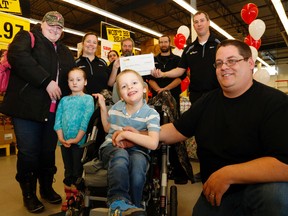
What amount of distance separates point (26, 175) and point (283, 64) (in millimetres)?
23295

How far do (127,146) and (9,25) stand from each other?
3.41m

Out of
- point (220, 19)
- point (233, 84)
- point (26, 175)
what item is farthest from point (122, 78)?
point (220, 19)

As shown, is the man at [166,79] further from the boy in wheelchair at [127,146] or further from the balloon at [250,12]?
the balloon at [250,12]

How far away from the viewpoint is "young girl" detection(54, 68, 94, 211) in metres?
2.12

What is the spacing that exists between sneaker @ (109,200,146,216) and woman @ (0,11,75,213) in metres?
1.24

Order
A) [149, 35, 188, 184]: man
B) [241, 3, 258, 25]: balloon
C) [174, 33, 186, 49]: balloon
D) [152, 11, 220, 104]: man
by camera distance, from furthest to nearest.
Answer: [174, 33, 186, 49]: balloon
[241, 3, 258, 25]: balloon
[149, 35, 188, 184]: man
[152, 11, 220, 104]: man

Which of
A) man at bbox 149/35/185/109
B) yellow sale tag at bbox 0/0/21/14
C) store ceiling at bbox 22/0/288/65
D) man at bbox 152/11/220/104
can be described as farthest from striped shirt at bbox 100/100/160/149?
store ceiling at bbox 22/0/288/65

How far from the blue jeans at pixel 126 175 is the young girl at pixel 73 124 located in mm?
667

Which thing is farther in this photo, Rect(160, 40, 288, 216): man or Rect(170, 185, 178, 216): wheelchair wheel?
Rect(170, 185, 178, 216): wheelchair wheel

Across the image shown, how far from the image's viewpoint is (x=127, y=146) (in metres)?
1.57

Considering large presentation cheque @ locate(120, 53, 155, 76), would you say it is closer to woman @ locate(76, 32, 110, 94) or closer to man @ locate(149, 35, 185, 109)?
woman @ locate(76, 32, 110, 94)

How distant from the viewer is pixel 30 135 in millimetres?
2178

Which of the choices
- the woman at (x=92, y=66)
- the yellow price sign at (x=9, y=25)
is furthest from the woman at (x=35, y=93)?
the yellow price sign at (x=9, y=25)

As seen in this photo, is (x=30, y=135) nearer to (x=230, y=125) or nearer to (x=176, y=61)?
(x=230, y=125)
